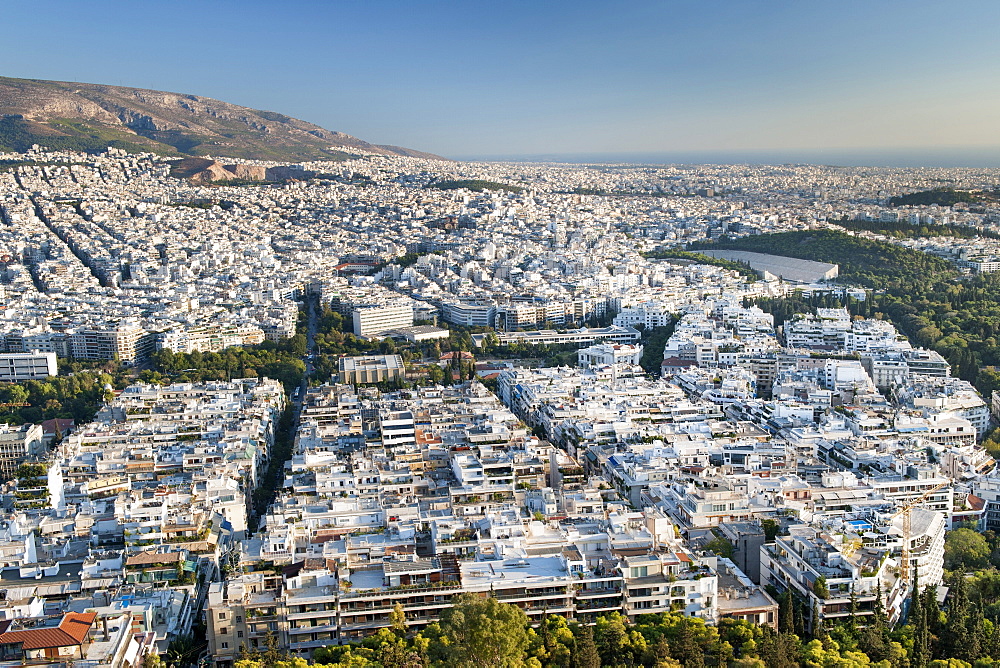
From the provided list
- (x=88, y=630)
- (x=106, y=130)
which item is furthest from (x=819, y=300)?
(x=106, y=130)

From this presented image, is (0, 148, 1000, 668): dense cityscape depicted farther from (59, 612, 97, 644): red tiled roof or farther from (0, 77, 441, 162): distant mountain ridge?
(0, 77, 441, 162): distant mountain ridge

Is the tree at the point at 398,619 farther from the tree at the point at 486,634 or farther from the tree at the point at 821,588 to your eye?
the tree at the point at 821,588

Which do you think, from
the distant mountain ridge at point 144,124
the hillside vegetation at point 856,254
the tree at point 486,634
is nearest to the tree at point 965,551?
the tree at point 486,634

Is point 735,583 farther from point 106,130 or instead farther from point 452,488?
point 106,130

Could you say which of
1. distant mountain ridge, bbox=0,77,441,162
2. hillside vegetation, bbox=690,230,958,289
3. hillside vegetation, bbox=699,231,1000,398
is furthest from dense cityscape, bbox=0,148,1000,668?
distant mountain ridge, bbox=0,77,441,162

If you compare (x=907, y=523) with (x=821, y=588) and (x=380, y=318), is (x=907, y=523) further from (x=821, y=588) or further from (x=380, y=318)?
(x=380, y=318)

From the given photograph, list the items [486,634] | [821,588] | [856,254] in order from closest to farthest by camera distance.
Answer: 1. [486,634]
2. [821,588]
3. [856,254]

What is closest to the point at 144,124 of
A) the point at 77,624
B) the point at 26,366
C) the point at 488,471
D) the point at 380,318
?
→ the point at 380,318
